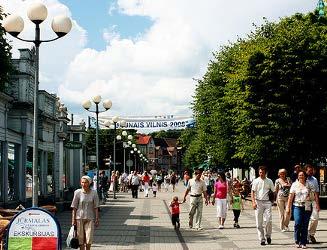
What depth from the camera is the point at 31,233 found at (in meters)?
10.7

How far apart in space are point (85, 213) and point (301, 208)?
502 centimetres

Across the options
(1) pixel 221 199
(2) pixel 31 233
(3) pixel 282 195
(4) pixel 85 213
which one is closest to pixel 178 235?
(1) pixel 221 199

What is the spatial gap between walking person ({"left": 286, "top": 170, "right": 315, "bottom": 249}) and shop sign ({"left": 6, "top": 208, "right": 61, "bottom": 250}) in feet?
19.6

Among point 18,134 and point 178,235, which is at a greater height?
point 18,134

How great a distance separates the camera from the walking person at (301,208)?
14.3 metres

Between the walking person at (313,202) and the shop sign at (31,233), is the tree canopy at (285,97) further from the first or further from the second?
the shop sign at (31,233)

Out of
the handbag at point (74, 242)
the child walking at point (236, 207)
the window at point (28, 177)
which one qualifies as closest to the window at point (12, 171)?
the window at point (28, 177)

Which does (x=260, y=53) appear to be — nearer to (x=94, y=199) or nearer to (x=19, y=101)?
(x=19, y=101)

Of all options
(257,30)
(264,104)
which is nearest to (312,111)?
(264,104)

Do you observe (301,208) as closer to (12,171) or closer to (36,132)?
(36,132)

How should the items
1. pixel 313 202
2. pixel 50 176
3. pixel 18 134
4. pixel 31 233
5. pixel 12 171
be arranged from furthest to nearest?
pixel 50 176
pixel 18 134
pixel 12 171
pixel 313 202
pixel 31 233

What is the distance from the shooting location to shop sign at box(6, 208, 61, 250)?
10719mm

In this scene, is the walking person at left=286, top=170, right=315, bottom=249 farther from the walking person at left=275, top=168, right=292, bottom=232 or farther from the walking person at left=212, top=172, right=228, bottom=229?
the walking person at left=212, top=172, right=228, bottom=229

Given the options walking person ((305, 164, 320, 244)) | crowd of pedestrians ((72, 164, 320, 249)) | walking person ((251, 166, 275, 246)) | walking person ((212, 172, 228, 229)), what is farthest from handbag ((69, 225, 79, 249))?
walking person ((212, 172, 228, 229))
